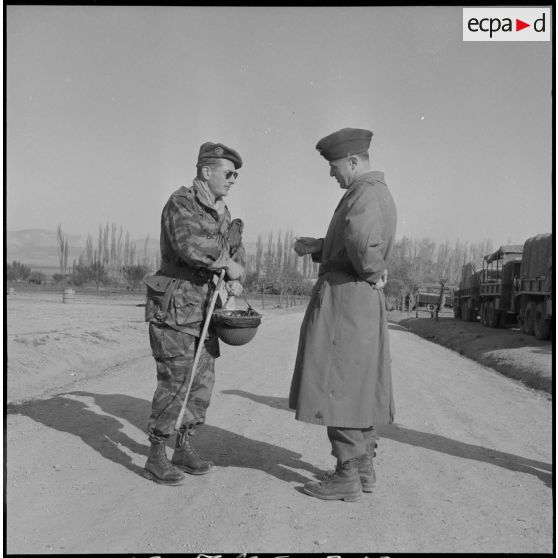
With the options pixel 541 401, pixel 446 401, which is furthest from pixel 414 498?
pixel 541 401

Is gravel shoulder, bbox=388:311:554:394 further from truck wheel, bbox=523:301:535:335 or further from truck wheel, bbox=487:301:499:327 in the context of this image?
truck wheel, bbox=487:301:499:327

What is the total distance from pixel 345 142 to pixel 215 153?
99 centimetres

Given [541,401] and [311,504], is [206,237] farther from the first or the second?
[541,401]

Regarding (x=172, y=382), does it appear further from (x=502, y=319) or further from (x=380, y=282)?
(x=502, y=319)

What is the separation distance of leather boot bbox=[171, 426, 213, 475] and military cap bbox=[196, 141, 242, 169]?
1.93 metres

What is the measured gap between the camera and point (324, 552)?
299 cm

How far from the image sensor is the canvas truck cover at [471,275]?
1142 inches

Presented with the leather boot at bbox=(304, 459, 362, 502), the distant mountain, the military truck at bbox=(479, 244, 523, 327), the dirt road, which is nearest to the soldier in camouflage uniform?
the dirt road

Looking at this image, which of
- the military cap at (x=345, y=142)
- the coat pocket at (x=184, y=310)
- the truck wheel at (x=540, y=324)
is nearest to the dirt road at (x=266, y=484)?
the coat pocket at (x=184, y=310)

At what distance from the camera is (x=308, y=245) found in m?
3.96

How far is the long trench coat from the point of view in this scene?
141 inches

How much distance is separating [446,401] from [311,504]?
4212 millimetres

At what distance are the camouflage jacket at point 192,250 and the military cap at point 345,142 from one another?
0.98 meters

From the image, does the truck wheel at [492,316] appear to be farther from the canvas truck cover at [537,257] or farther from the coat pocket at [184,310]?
the coat pocket at [184,310]
